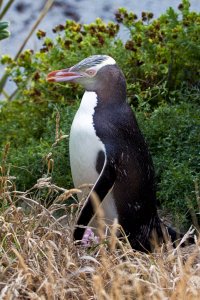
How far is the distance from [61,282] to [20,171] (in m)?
1.96

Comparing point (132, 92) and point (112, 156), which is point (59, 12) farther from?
point (112, 156)

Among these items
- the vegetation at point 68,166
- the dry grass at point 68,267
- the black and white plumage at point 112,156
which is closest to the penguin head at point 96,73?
the black and white plumage at point 112,156

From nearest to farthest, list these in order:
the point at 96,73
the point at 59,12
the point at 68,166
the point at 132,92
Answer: the point at 96,73 < the point at 68,166 < the point at 132,92 < the point at 59,12

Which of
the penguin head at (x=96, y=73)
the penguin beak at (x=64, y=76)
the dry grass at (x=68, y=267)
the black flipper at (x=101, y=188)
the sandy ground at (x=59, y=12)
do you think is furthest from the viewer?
the sandy ground at (x=59, y=12)

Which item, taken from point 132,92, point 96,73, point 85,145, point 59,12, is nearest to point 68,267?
point 85,145

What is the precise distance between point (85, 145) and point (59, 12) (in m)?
4.09

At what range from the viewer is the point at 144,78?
602cm

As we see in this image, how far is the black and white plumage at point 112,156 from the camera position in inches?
169

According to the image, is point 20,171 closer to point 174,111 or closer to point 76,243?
point 174,111

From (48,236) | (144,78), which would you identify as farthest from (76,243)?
(144,78)

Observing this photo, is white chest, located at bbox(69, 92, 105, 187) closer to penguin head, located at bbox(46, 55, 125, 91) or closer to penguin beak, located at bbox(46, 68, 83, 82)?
penguin head, located at bbox(46, 55, 125, 91)

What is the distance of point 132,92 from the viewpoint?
589 cm

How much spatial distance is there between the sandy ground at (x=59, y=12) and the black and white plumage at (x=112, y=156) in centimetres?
342

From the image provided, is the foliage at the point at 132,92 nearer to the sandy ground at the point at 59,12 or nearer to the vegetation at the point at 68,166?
the vegetation at the point at 68,166
